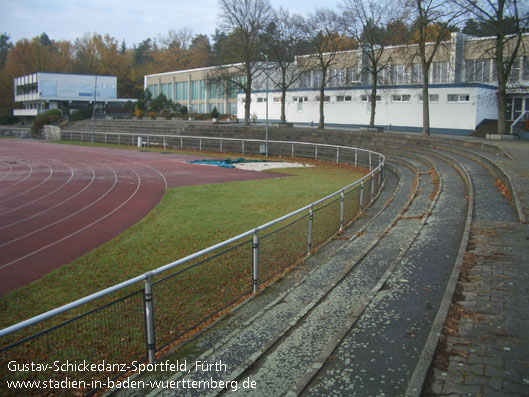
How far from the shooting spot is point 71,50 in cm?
12950

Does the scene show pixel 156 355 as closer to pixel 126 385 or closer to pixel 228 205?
pixel 126 385

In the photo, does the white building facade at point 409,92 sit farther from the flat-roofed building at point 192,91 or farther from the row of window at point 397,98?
the flat-roofed building at point 192,91

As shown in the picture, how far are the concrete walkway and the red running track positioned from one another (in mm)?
8148

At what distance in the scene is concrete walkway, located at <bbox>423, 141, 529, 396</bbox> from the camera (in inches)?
185

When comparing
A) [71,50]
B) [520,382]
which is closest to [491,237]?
[520,382]

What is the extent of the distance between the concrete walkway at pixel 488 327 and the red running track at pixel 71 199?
8148 millimetres

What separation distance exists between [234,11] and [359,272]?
4405 cm

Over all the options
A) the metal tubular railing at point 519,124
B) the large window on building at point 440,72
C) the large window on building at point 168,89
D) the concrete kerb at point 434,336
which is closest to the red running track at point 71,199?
the concrete kerb at point 434,336

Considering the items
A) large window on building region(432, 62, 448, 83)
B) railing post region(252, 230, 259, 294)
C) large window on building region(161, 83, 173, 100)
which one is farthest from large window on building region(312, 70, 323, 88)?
railing post region(252, 230, 259, 294)

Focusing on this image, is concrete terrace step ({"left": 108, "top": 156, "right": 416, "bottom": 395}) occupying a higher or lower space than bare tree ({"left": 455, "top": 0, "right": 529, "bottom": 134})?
lower

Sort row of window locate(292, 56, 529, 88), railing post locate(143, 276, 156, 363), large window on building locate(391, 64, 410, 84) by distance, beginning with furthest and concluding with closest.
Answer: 1. large window on building locate(391, 64, 410, 84)
2. row of window locate(292, 56, 529, 88)
3. railing post locate(143, 276, 156, 363)

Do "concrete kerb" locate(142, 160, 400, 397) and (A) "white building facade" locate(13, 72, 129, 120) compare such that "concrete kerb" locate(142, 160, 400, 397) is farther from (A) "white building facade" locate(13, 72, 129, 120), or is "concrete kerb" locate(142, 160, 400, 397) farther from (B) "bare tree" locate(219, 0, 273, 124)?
(A) "white building facade" locate(13, 72, 129, 120)

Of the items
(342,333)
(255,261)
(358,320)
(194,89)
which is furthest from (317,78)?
(342,333)

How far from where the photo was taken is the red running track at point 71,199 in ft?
38.5
